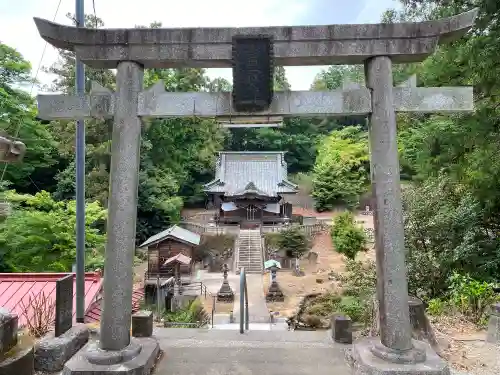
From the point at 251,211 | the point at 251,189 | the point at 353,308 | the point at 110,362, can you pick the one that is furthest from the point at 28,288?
the point at 251,211

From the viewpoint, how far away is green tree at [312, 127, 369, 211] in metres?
30.4

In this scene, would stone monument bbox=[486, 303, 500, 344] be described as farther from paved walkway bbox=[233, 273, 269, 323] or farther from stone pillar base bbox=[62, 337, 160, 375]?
paved walkway bbox=[233, 273, 269, 323]

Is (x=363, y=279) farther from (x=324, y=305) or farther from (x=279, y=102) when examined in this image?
(x=279, y=102)

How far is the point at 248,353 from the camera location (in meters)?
4.73

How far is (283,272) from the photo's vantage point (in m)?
21.6

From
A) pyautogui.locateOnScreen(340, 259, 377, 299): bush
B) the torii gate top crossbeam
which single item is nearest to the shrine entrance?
pyautogui.locateOnScreen(340, 259, 377, 299): bush

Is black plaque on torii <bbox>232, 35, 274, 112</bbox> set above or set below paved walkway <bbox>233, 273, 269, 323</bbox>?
above

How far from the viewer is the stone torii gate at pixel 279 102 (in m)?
4.10

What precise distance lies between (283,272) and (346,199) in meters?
11.5

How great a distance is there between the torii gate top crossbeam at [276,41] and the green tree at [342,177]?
26527mm

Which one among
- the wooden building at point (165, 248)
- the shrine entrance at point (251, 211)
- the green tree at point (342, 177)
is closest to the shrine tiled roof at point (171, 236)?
the wooden building at point (165, 248)

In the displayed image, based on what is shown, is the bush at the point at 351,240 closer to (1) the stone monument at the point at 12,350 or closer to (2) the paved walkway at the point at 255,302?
(2) the paved walkway at the point at 255,302

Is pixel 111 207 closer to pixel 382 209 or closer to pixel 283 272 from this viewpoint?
pixel 382 209

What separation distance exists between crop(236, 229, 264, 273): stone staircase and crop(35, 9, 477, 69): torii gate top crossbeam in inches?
697
